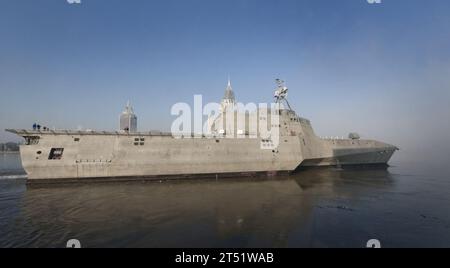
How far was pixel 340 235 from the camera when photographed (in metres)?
11.3

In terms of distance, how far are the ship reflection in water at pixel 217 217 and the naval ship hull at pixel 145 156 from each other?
9.39 feet

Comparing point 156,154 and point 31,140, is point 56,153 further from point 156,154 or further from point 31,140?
point 156,154

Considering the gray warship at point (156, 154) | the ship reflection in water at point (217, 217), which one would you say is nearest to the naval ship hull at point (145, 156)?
the gray warship at point (156, 154)

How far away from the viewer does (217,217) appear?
1370 centimetres

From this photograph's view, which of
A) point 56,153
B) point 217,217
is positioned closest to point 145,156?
point 56,153

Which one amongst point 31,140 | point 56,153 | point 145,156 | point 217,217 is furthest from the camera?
point 145,156

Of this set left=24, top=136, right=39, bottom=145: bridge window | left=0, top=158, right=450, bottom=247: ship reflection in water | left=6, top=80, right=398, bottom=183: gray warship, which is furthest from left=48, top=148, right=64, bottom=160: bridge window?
left=0, top=158, right=450, bottom=247: ship reflection in water

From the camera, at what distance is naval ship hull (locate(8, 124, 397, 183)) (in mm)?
24000

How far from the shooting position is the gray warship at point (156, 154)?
24062mm

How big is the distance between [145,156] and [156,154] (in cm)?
132

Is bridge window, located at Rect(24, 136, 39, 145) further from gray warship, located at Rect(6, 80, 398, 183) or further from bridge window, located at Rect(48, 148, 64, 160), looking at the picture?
bridge window, located at Rect(48, 148, 64, 160)

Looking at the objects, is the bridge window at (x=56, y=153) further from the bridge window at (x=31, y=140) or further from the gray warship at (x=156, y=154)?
the bridge window at (x=31, y=140)

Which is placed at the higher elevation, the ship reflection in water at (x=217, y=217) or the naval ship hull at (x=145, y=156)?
the naval ship hull at (x=145, y=156)
